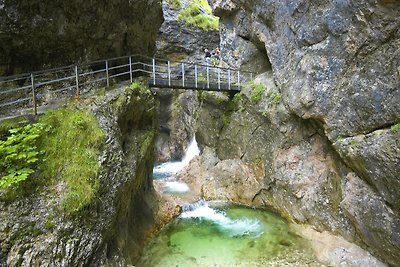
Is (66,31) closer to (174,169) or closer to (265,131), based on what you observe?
(265,131)

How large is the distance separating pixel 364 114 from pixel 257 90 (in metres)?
6.25

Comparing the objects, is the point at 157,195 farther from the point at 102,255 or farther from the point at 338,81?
the point at 338,81

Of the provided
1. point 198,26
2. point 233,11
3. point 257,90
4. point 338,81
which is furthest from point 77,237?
point 198,26

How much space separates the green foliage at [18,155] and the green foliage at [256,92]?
987 centimetres

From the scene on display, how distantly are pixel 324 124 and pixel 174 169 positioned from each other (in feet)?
41.4

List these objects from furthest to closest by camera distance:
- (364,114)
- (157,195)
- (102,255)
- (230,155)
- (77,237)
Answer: (230,155)
(157,195)
(364,114)
(102,255)
(77,237)

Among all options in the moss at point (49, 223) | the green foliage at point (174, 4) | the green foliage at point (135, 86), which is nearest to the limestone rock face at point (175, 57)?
the green foliage at point (174, 4)

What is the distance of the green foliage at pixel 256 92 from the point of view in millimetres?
13938

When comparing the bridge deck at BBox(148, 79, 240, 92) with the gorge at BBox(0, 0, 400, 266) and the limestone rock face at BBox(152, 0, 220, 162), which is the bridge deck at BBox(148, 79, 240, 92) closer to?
the gorge at BBox(0, 0, 400, 266)

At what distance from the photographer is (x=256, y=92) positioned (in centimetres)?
1410

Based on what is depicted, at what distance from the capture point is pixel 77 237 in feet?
19.7

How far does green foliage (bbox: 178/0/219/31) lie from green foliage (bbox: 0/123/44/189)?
20.0 meters

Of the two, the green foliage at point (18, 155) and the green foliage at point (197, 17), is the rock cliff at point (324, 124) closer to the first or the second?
the green foliage at point (18, 155)

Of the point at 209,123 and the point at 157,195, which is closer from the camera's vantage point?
the point at 157,195
